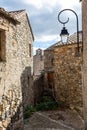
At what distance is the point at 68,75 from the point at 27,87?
9.71ft

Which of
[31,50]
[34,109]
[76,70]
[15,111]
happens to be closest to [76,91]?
[76,70]

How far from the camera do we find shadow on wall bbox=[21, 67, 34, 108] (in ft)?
63.7

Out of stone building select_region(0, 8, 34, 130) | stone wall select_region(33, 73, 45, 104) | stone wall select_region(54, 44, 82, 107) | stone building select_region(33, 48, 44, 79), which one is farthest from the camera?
stone building select_region(33, 48, 44, 79)

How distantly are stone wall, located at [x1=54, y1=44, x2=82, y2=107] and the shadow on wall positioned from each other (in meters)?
1.88

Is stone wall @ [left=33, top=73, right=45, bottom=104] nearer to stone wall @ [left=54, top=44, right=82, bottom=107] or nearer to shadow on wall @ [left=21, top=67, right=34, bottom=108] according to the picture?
shadow on wall @ [left=21, top=67, right=34, bottom=108]

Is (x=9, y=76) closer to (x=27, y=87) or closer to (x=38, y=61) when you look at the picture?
(x=27, y=87)

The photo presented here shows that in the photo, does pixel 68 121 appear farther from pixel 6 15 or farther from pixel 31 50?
pixel 6 15

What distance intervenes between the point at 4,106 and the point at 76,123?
814cm

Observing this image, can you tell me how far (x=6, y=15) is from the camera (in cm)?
925

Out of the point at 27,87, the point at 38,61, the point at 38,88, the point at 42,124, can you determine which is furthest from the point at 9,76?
the point at 38,61

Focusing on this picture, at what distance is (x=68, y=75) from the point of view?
20.2 m

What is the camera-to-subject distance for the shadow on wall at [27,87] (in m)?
19.4

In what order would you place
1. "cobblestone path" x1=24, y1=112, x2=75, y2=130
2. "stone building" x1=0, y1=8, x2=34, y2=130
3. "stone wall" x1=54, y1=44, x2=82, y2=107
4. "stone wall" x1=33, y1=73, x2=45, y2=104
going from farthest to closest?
1. "stone wall" x1=33, y1=73, x2=45, y2=104
2. "stone wall" x1=54, y1=44, x2=82, y2=107
3. "cobblestone path" x1=24, y1=112, x2=75, y2=130
4. "stone building" x1=0, y1=8, x2=34, y2=130

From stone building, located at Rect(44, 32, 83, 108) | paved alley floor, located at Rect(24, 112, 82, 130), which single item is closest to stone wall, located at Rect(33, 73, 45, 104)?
stone building, located at Rect(44, 32, 83, 108)
